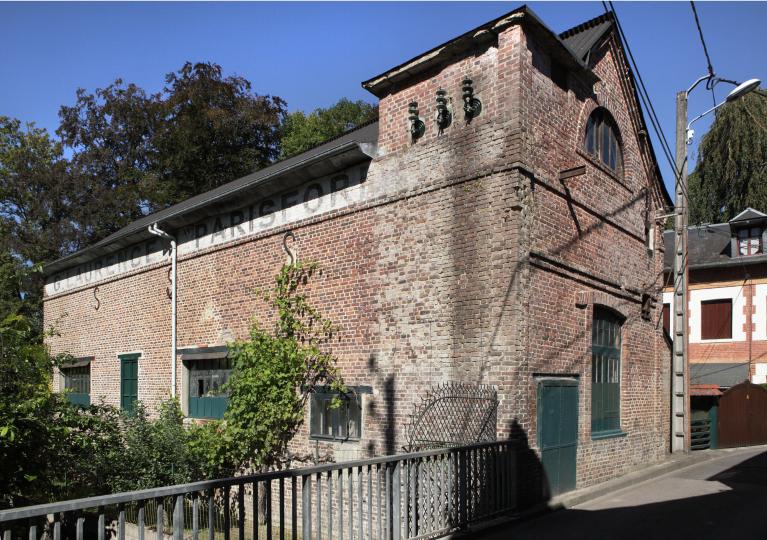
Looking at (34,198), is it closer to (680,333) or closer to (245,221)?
(245,221)

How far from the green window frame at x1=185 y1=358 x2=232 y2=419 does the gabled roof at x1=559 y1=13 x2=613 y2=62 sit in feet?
30.5

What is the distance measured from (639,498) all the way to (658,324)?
5572 mm

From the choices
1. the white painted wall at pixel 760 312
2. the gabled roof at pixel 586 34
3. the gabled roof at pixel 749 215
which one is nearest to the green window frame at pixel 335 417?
the gabled roof at pixel 586 34

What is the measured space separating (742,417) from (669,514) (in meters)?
11.9

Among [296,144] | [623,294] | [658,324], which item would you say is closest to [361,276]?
[623,294]

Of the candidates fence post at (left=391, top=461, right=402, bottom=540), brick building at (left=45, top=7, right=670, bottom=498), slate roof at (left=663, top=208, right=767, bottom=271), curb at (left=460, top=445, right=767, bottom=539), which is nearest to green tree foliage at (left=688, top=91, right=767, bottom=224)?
slate roof at (left=663, top=208, right=767, bottom=271)

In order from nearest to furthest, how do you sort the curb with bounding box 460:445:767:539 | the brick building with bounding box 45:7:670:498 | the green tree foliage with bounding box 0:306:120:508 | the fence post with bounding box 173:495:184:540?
1. the fence post with bounding box 173:495:184:540
2. the green tree foliage with bounding box 0:306:120:508
3. the curb with bounding box 460:445:767:539
4. the brick building with bounding box 45:7:670:498

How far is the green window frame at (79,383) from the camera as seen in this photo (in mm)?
20188

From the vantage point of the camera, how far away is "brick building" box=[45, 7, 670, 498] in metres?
9.84

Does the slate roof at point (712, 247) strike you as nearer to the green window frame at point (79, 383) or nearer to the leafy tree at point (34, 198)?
the green window frame at point (79, 383)

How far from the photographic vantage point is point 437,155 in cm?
1067

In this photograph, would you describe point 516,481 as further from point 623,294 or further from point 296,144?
point 296,144

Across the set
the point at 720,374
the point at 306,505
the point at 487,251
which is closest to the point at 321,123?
the point at 720,374

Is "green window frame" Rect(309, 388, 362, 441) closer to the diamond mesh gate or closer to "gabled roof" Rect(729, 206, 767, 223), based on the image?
the diamond mesh gate
